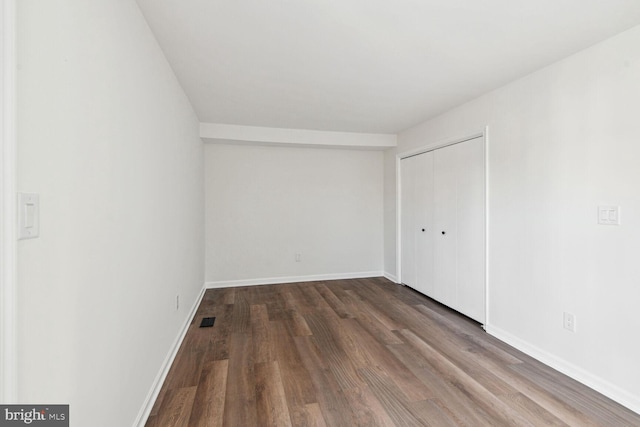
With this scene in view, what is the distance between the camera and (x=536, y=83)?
7.68 feet

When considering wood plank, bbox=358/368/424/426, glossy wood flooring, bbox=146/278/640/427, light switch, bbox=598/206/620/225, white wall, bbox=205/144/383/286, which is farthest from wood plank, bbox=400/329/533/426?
white wall, bbox=205/144/383/286

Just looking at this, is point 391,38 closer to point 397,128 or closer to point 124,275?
point 124,275

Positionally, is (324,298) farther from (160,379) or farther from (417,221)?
(160,379)

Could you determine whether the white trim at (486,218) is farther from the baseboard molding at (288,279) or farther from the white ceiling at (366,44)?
the baseboard molding at (288,279)

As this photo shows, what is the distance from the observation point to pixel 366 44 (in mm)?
1969

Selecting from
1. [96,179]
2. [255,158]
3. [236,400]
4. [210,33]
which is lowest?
[236,400]

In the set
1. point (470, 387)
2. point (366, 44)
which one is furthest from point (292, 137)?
point (470, 387)

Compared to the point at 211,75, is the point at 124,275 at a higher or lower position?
lower

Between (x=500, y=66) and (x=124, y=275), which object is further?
(x=500, y=66)

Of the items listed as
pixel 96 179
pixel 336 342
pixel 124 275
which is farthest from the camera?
pixel 336 342

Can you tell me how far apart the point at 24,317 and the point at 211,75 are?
219cm

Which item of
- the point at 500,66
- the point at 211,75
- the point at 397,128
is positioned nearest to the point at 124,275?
the point at 211,75

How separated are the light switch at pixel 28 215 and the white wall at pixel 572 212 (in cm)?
288

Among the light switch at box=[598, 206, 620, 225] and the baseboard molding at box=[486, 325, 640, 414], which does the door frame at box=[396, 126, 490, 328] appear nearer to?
the baseboard molding at box=[486, 325, 640, 414]
